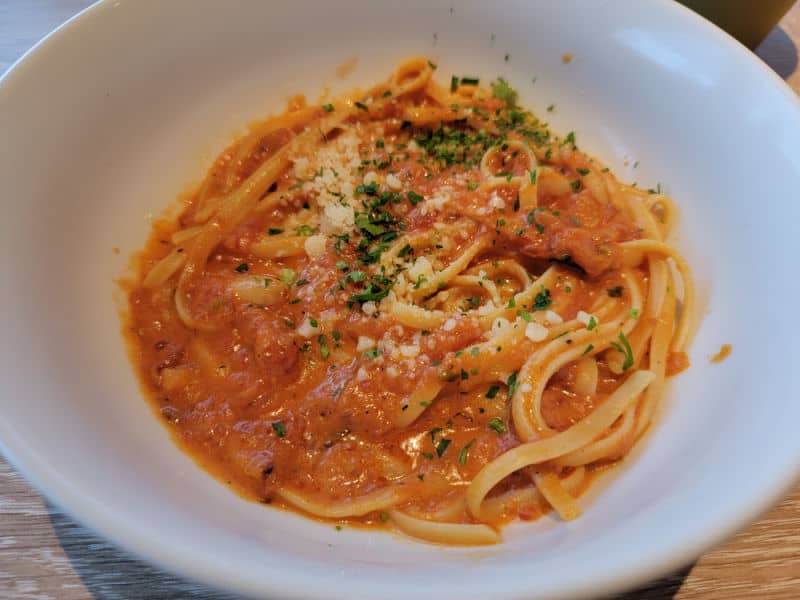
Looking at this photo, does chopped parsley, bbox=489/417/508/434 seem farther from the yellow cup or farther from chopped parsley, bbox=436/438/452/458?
the yellow cup

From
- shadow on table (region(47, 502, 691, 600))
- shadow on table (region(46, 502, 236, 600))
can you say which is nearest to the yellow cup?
shadow on table (region(47, 502, 691, 600))

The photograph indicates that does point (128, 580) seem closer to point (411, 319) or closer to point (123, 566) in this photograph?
point (123, 566)

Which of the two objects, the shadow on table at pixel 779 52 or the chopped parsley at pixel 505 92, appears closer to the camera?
the chopped parsley at pixel 505 92

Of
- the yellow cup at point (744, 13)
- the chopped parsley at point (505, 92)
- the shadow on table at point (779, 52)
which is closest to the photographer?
the yellow cup at point (744, 13)

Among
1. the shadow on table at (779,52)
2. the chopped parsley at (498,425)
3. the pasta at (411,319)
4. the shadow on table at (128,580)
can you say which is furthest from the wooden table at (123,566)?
the shadow on table at (779,52)

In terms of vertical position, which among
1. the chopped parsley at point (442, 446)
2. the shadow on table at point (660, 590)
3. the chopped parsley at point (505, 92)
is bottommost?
the shadow on table at point (660, 590)

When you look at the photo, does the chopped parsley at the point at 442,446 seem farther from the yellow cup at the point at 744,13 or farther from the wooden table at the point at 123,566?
Result: the yellow cup at the point at 744,13

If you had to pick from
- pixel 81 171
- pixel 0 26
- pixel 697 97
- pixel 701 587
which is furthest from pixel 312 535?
pixel 0 26
